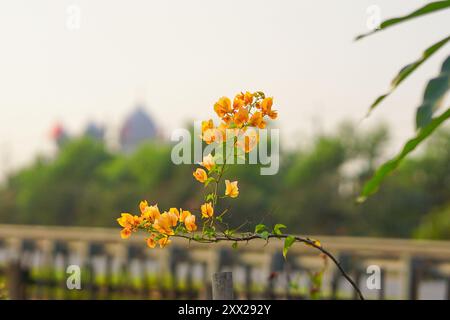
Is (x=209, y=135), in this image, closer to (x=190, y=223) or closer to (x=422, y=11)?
(x=190, y=223)

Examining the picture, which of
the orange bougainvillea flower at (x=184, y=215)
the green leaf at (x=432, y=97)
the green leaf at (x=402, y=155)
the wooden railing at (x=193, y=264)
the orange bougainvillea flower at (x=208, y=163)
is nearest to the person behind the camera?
the green leaf at (x=432, y=97)

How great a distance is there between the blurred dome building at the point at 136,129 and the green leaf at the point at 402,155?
138968 mm

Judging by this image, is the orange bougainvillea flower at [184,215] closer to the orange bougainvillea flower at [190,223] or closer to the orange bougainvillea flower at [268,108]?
the orange bougainvillea flower at [190,223]

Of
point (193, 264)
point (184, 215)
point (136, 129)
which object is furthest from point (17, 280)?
point (136, 129)

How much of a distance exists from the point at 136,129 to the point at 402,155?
14362 centimetres

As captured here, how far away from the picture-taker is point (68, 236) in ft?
62.4

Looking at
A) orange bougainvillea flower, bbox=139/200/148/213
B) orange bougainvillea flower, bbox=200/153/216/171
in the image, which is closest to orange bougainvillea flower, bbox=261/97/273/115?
orange bougainvillea flower, bbox=200/153/216/171

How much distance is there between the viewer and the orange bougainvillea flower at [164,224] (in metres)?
4.87

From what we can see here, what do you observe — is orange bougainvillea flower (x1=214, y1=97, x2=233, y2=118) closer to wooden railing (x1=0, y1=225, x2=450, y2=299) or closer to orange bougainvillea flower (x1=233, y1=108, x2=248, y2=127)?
orange bougainvillea flower (x1=233, y1=108, x2=248, y2=127)

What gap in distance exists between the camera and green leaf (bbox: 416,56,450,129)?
11.5ft

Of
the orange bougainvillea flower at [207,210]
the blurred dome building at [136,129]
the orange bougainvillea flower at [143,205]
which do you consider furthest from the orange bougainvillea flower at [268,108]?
the blurred dome building at [136,129]
